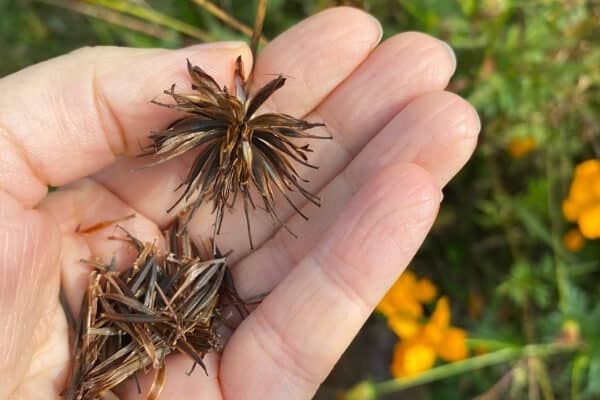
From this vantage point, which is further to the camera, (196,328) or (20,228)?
(196,328)

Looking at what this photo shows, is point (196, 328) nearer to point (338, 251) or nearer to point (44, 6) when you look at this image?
point (338, 251)

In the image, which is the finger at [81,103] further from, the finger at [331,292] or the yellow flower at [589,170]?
the yellow flower at [589,170]

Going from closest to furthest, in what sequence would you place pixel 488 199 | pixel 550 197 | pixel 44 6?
pixel 550 197 < pixel 488 199 < pixel 44 6

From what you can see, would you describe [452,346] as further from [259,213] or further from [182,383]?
[182,383]

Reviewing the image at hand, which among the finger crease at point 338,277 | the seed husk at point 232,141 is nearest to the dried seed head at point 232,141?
the seed husk at point 232,141

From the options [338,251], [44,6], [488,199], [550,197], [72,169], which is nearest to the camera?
[338,251]

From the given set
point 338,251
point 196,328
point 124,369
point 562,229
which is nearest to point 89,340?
point 124,369
